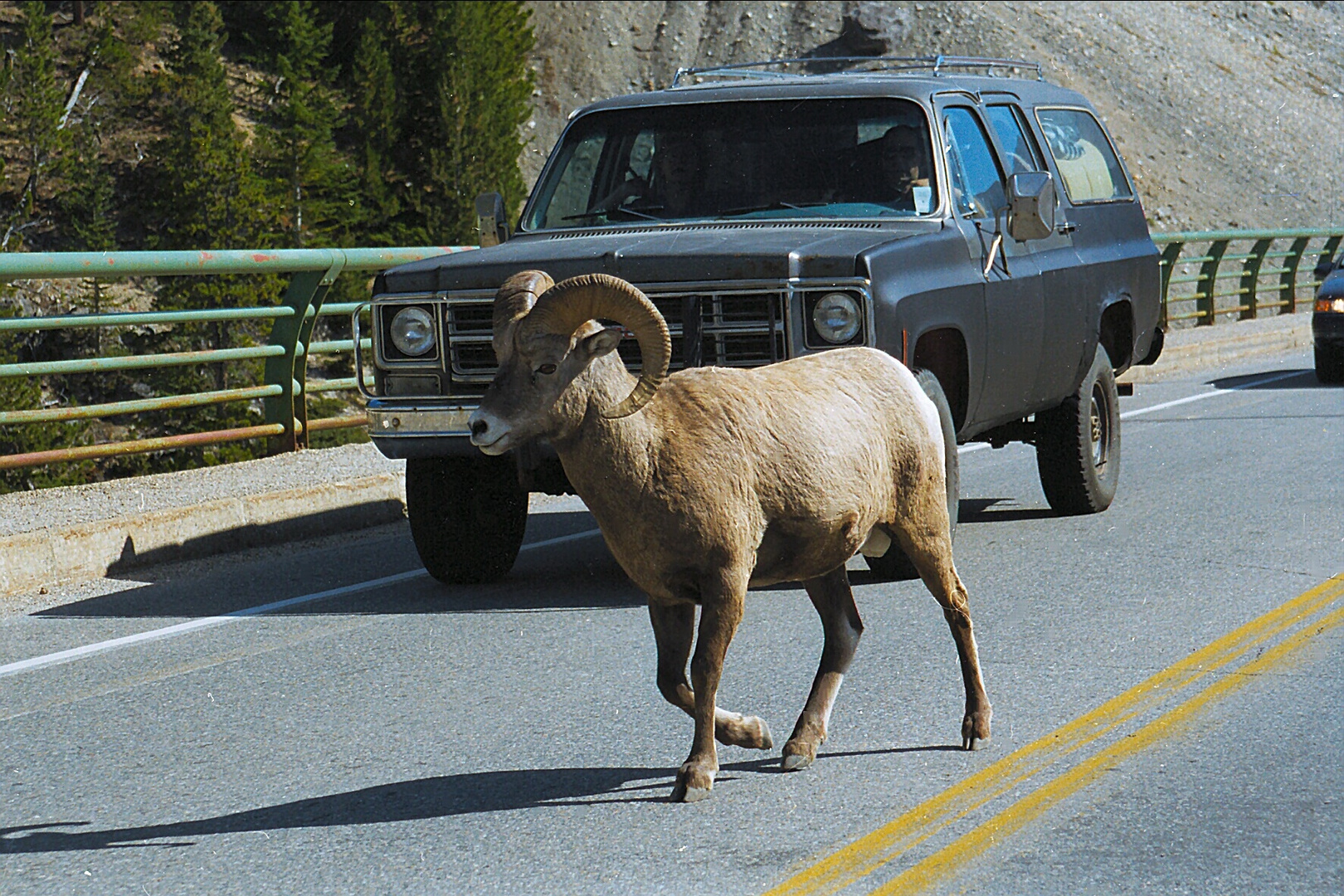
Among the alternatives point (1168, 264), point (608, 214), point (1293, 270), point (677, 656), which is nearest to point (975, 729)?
point (677, 656)

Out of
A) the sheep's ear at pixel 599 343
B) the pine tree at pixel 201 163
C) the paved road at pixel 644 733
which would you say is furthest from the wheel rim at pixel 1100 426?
the pine tree at pixel 201 163

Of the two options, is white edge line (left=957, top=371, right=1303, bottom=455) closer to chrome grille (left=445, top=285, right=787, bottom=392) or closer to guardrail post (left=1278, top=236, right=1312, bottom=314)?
chrome grille (left=445, top=285, right=787, bottom=392)

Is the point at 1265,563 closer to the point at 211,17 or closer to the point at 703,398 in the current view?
the point at 703,398

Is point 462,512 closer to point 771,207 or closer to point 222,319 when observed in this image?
point 771,207

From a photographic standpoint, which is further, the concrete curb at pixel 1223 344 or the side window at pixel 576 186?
the concrete curb at pixel 1223 344

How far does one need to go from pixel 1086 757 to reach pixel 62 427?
28.0 meters

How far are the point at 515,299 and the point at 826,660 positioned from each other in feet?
5.33

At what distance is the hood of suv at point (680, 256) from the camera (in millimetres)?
7906

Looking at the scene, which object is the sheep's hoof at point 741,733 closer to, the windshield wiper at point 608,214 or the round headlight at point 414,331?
the round headlight at point 414,331

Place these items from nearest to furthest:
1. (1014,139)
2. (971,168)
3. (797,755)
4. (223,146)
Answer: (797,755) → (971,168) → (1014,139) → (223,146)

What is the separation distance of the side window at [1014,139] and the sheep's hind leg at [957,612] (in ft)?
15.4

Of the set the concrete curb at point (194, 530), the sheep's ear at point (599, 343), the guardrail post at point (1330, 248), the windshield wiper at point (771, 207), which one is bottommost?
the guardrail post at point (1330, 248)

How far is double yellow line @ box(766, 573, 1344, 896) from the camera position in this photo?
4.51 metres

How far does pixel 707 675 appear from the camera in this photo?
16.4 ft
